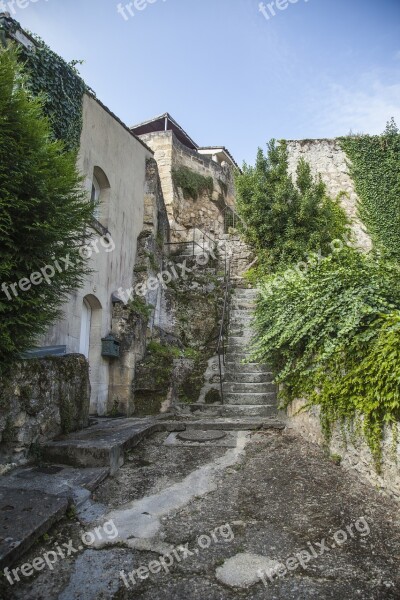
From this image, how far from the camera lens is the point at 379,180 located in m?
14.0

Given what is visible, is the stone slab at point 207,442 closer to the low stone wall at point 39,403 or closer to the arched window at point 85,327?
the low stone wall at point 39,403

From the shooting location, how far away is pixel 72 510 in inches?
121

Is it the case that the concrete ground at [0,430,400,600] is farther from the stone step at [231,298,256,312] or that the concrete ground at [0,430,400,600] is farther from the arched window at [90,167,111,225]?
the stone step at [231,298,256,312]

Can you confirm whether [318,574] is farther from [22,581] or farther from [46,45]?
[46,45]

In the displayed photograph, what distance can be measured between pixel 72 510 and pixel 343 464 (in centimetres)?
266

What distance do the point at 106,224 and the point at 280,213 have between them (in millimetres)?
5292

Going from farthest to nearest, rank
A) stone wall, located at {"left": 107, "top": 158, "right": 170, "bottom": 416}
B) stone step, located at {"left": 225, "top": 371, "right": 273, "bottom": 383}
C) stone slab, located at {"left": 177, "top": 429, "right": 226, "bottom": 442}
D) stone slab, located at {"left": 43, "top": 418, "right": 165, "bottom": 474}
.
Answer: stone wall, located at {"left": 107, "top": 158, "right": 170, "bottom": 416} → stone step, located at {"left": 225, "top": 371, "right": 273, "bottom": 383} → stone slab, located at {"left": 177, "top": 429, "right": 226, "bottom": 442} → stone slab, located at {"left": 43, "top": 418, "right": 165, "bottom": 474}

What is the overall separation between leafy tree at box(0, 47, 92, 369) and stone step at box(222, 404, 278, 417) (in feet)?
12.7

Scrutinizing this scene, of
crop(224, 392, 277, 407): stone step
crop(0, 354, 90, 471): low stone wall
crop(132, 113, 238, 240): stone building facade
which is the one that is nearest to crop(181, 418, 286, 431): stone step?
crop(224, 392, 277, 407): stone step

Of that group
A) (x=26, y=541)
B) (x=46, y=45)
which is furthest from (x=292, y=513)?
(x=46, y=45)

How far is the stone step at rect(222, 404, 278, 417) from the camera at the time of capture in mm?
6781

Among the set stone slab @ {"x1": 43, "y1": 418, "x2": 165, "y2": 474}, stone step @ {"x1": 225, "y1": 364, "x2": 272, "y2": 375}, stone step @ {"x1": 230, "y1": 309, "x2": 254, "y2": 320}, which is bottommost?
stone slab @ {"x1": 43, "y1": 418, "x2": 165, "y2": 474}

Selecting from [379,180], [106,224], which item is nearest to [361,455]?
[106,224]

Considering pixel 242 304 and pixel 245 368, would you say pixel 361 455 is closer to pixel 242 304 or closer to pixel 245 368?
pixel 245 368
